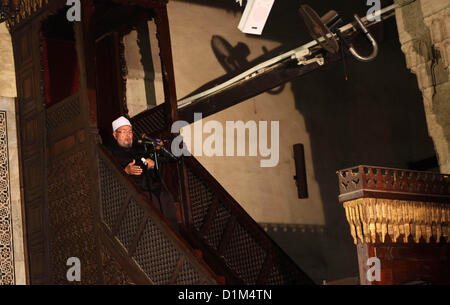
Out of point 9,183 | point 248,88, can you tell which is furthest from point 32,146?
point 248,88

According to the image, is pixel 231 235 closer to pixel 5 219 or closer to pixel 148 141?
pixel 148 141

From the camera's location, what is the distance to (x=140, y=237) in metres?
5.46

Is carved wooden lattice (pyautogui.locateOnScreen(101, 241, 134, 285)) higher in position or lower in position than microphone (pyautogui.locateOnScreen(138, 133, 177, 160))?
lower

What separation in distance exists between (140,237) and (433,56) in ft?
10.5

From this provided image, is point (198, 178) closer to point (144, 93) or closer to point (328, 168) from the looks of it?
point (144, 93)

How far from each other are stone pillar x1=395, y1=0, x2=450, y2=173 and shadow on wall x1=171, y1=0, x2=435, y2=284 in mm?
3152

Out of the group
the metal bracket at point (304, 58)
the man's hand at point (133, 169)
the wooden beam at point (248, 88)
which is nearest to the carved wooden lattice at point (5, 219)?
the man's hand at point (133, 169)

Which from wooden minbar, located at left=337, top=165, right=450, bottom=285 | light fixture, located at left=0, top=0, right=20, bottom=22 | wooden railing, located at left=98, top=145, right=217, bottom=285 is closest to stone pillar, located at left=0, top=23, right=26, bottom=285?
light fixture, located at left=0, top=0, right=20, bottom=22

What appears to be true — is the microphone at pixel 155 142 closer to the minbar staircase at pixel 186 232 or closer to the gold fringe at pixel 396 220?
the minbar staircase at pixel 186 232

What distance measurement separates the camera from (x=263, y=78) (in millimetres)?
7820

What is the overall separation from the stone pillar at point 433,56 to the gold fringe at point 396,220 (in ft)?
3.38

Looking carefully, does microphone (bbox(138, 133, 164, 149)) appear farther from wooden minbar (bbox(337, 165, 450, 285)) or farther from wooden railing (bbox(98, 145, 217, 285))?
wooden minbar (bbox(337, 165, 450, 285))

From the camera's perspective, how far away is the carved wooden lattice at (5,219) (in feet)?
20.9

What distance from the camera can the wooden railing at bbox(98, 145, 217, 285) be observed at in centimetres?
515
